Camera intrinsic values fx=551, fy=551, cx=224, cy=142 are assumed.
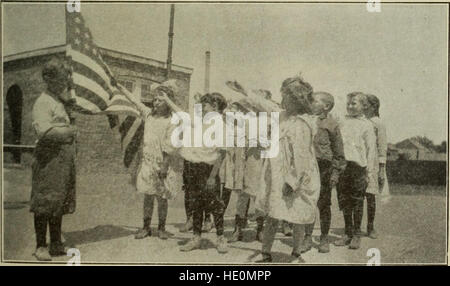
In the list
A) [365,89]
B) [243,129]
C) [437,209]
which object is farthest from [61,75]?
[437,209]

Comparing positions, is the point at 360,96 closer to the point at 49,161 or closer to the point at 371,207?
the point at 371,207

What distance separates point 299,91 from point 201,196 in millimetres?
1402

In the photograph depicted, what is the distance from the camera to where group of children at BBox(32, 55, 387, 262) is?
5262mm

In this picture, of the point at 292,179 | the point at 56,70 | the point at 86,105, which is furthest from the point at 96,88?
the point at 292,179

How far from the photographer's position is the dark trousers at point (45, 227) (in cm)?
532

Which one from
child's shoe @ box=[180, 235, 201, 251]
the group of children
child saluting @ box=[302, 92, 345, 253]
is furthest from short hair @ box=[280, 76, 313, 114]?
child's shoe @ box=[180, 235, 201, 251]

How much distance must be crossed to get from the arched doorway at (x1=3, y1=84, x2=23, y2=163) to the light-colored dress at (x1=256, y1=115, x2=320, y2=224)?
2488 mm

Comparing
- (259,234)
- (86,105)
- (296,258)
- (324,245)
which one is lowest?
(296,258)

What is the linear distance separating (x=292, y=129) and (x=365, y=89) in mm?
924

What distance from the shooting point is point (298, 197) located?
523cm

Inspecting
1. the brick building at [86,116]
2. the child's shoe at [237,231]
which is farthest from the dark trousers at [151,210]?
the child's shoe at [237,231]

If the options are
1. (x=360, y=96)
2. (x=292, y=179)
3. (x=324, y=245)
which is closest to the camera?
(x=292, y=179)

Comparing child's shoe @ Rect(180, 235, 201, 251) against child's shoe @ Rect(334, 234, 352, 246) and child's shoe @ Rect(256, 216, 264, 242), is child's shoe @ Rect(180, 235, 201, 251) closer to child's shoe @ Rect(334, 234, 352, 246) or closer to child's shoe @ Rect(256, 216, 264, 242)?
child's shoe @ Rect(256, 216, 264, 242)

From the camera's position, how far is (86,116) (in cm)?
546
